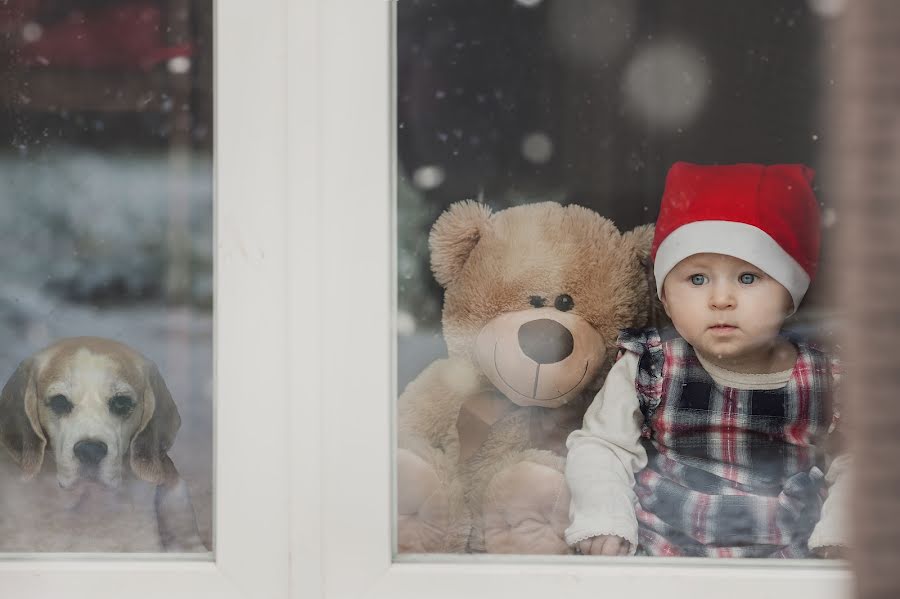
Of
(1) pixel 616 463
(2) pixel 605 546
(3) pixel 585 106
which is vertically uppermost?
(3) pixel 585 106

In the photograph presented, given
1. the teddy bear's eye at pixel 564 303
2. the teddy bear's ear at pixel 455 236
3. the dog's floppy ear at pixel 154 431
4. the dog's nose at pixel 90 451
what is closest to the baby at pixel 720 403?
the teddy bear's eye at pixel 564 303

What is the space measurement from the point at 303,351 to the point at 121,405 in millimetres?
315

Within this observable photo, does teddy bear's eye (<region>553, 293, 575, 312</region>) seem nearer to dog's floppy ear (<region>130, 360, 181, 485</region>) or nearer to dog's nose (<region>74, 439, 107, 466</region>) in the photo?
dog's floppy ear (<region>130, 360, 181, 485</region>)

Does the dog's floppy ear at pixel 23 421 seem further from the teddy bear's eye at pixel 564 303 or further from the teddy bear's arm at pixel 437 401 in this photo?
the teddy bear's eye at pixel 564 303

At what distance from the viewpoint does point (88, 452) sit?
51.3 inches

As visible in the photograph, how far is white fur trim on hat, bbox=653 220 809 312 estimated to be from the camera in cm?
128

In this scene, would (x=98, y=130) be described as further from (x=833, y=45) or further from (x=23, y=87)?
(x=833, y=45)

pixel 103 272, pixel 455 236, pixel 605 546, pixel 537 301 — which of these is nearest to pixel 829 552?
pixel 605 546

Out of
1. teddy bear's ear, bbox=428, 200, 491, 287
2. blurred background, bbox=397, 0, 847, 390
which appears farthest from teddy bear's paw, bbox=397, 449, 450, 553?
teddy bear's ear, bbox=428, 200, 491, 287

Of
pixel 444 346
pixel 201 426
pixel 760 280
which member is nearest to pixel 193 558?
pixel 201 426

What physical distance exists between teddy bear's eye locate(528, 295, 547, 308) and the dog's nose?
2.26 ft

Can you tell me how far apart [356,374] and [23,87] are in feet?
2.24

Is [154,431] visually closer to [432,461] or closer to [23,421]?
[23,421]

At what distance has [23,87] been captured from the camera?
1.32 m
